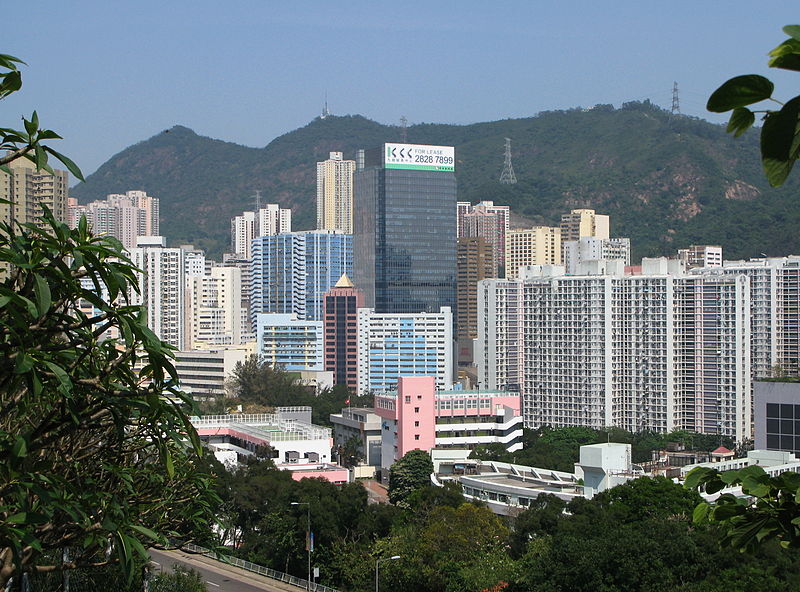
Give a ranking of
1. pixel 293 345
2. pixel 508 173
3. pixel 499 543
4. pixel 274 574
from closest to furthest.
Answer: pixel 499 543 → pixel 274 574 → pixel 293 345 → pixel 508 173

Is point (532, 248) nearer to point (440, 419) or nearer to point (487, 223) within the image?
point (487, 223)

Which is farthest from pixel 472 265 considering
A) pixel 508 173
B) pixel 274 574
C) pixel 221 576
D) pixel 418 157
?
pixel 221 576

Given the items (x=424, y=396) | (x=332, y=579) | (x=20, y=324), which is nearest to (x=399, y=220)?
(x=424, y=396)

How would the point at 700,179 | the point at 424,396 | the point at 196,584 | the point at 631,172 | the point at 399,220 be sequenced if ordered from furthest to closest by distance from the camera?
the point at 631,172, the point at 700,179, the point at 399,220, the point at 424,396, the point at 196,584

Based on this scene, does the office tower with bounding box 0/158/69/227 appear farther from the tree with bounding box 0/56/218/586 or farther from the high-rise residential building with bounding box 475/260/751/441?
the tree with bounding box 0/56/218/586

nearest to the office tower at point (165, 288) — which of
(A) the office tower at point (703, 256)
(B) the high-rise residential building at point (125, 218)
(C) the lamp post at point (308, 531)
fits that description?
(A) the office tower at point (703, 256)

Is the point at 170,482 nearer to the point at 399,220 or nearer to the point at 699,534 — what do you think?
the point at 699,534
